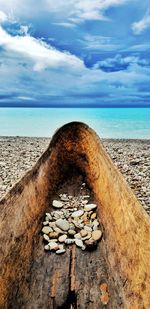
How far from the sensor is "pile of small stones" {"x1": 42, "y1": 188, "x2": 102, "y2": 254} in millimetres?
3675

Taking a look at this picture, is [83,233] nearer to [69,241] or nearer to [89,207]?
[69,241]

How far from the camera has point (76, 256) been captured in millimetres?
3555

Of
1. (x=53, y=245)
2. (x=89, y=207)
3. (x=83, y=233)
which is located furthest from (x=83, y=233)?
(x=89, y=207)

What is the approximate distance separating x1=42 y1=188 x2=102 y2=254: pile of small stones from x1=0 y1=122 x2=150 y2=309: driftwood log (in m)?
0.08

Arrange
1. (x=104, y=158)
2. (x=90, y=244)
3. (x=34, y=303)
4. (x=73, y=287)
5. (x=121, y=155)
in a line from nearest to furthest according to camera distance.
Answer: (x=34, y=303), (x=73, y=287), (x=90, y=244), (x=104, y=158), (x=121, y=155)

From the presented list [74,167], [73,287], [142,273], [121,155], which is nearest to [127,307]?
[142,273]

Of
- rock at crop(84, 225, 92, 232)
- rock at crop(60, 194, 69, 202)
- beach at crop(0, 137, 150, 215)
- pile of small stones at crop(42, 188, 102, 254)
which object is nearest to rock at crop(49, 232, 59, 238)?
pile of small stones at crop(42, 188, 102, 254)

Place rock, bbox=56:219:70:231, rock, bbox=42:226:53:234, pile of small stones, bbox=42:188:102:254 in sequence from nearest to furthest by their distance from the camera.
→ pile of small stones, bbox=42:188:102:254, rock, bbox=42:226:53:234, rock, bbox=56:219:70:231

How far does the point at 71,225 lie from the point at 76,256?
53 cm

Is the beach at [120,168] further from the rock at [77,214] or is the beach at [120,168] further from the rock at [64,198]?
the rock at [77,214]

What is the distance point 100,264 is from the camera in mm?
3381

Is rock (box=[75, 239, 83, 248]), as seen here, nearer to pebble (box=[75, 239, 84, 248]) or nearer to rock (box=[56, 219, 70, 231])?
pebble (box=[75, 239, 84, 248])

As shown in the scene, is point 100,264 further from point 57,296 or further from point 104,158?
point 104,158

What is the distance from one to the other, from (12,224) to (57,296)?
0.80m
